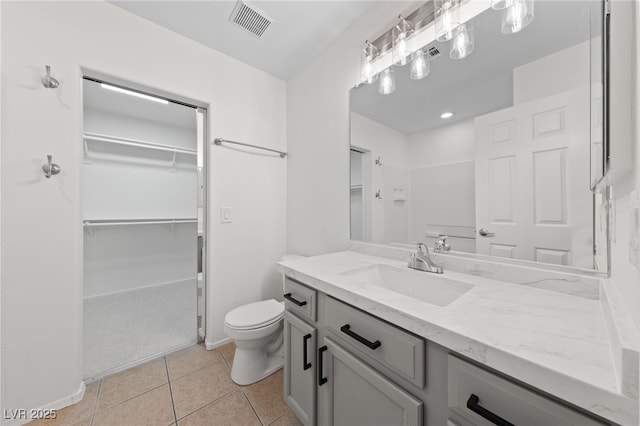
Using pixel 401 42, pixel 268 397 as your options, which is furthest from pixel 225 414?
pixel 401 42

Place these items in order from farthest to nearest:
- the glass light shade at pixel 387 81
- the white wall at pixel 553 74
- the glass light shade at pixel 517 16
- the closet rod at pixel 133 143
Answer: the closet rod at pixel 133 143, the glass light shade at pixel 387 81, the glass light shade at pixel 517 16, the white wall at pixel 553 74

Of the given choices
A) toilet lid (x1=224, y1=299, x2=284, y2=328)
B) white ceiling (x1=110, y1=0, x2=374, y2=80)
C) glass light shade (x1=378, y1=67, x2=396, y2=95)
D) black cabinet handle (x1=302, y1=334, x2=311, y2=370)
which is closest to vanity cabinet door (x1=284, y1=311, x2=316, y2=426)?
black cabinet handle (x1=302, y1=334, x2=311, y2=370)

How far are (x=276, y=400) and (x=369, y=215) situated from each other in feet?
4.11

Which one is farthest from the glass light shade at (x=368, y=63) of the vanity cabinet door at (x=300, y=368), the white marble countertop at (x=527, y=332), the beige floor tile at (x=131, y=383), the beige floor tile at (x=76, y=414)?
the beige floor tile at (x=76, y=414)

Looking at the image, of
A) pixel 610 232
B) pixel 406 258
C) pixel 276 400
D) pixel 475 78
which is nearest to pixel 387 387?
pixel 406 258

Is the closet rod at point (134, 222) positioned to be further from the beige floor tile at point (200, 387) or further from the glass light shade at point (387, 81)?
the glass light shade at point (387, 81)

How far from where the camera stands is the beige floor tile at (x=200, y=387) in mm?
1308

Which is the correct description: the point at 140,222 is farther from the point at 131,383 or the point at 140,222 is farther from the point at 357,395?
the point at 357,395

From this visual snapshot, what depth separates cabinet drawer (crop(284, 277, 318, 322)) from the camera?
98cm

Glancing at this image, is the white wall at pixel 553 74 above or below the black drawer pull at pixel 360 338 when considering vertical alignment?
above

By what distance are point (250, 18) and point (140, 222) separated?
105 inches

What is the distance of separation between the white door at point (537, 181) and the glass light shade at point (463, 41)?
33 cm

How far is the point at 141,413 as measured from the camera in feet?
4.09

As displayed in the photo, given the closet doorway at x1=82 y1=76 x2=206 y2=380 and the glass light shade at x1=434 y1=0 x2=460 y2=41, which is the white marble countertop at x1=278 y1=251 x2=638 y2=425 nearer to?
the glass light shade at x1=434 y1=0 x2=460 y2=41
